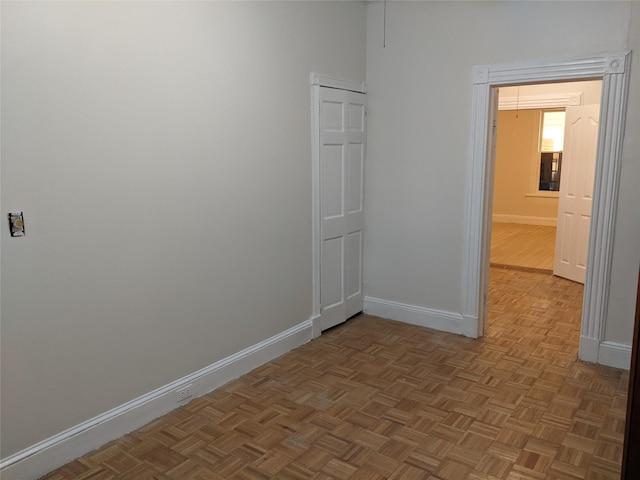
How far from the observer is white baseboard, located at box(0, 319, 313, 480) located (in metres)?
2.29

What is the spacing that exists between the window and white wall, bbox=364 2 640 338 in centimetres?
640

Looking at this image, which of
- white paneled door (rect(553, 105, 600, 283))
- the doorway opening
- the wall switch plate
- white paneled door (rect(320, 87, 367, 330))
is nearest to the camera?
the wall switch plate

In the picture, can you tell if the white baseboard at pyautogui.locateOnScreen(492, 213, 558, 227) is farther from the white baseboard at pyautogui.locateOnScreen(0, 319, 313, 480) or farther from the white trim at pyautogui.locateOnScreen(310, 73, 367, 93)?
the white baseboard at pyautogui.locateOnScreen(0, 319, 313, 480)

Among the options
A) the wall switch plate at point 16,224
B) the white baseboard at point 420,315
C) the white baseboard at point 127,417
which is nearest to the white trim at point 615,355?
the white baseboard at point 420,315

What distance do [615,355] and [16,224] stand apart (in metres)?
3.69

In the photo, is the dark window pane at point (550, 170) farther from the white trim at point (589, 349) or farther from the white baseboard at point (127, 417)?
the white baseboard at point (127, 417)

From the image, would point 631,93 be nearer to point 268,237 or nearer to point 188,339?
point 268,237

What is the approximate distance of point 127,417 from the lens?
2684 mm

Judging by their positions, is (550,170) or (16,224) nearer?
(16,224)

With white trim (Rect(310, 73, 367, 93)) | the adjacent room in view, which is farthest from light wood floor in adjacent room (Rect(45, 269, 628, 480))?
white trim (Rect(310, 73, 367, 93))

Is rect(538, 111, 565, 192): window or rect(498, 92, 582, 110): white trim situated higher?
rect(498, 92, 582, 110): white trim

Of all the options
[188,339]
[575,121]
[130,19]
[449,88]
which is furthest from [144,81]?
[575,121]

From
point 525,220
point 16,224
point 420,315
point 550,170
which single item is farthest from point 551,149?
point 16,224

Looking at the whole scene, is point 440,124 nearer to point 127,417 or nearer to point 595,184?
point 595,184
